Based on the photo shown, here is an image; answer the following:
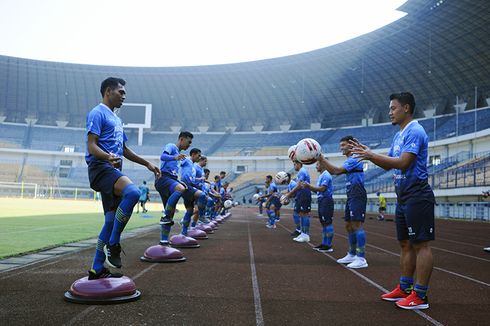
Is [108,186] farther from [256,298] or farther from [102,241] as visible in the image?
[256,298]

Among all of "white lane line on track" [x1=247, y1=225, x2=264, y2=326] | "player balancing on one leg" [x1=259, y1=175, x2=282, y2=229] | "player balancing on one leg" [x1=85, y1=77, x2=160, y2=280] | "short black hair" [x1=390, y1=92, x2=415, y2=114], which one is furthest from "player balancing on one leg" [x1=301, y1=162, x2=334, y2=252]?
"player balancing on one leg" [x1=259, y1=175, x2=282, y2=229]

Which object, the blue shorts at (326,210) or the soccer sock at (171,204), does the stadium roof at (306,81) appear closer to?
the blue shorts at (326,210)

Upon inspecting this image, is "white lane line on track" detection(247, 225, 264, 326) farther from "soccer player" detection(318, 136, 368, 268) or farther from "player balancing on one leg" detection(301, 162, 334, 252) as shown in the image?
"player balancing on one leg" detection(301, 162, 334, 252)

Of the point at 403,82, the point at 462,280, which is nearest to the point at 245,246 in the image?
the point at 462,280

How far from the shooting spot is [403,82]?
4847 centimetres

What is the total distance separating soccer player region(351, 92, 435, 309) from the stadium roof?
34085 mm

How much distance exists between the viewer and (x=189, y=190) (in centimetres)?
965

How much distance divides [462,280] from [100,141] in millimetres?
5406

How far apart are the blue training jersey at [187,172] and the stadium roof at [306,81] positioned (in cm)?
3073

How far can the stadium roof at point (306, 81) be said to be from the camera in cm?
3997

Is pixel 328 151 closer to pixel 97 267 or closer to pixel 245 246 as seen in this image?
pixel 245 246

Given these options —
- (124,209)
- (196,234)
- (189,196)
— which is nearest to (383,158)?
(124,209)

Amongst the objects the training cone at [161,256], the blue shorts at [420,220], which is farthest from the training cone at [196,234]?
the blue shorts at [420,220]

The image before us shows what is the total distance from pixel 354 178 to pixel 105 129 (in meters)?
4.62
